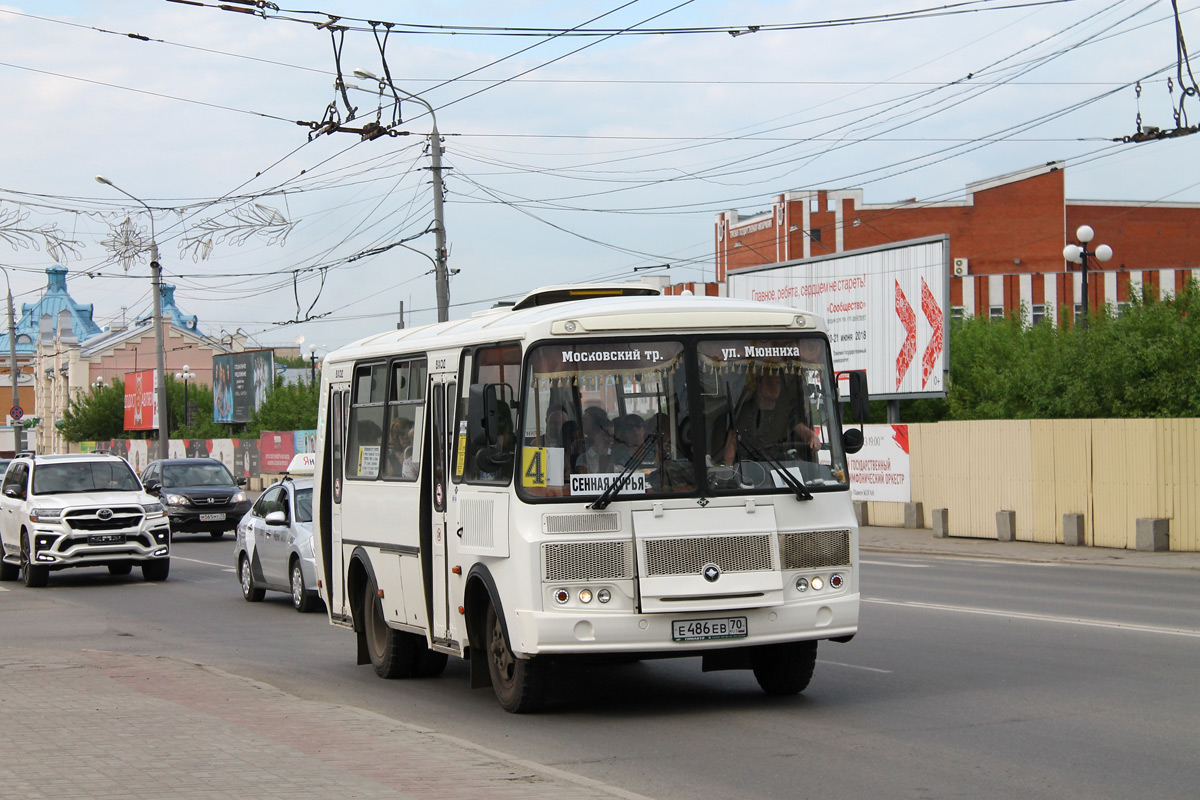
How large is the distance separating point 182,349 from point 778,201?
5762 centimetres

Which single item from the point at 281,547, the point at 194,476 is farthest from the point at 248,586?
the point at 194,476

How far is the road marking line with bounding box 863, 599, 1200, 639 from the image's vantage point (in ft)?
43.0

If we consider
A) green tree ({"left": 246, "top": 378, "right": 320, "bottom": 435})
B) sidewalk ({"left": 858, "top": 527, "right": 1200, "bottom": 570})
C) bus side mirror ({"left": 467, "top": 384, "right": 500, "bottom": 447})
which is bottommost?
sidewalk ({"left": 858, "top": 527, "right": 1200, "bottom": 570})

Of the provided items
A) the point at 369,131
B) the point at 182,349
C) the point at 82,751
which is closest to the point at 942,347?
the point at 369,131

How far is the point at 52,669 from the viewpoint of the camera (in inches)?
476

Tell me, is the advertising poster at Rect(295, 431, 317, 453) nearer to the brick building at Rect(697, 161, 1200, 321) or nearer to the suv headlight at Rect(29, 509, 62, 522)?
the brick building at Rect(697, 161, 1200, 321)

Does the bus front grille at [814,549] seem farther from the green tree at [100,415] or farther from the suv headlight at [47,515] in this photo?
the green tree at [100,415]

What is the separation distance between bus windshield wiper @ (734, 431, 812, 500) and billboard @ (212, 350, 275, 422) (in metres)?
75.2

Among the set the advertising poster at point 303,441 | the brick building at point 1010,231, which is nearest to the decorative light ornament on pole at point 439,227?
the advertising poster at point 303,441

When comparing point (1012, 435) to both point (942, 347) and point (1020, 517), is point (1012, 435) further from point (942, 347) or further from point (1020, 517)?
point (942, 347)

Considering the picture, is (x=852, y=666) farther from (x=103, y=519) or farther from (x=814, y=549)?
(x=103, y=519)

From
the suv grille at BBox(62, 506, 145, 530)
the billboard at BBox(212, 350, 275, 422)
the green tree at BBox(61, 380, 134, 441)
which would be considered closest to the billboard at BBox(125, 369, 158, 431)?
the green tree at BBox(61, 380, 134, 441)

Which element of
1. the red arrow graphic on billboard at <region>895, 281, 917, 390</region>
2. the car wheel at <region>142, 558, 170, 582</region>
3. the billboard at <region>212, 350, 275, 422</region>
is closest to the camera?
the car wheel at <region>142, 558, 170, 582</region>

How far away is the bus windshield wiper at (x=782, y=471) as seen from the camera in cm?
955
